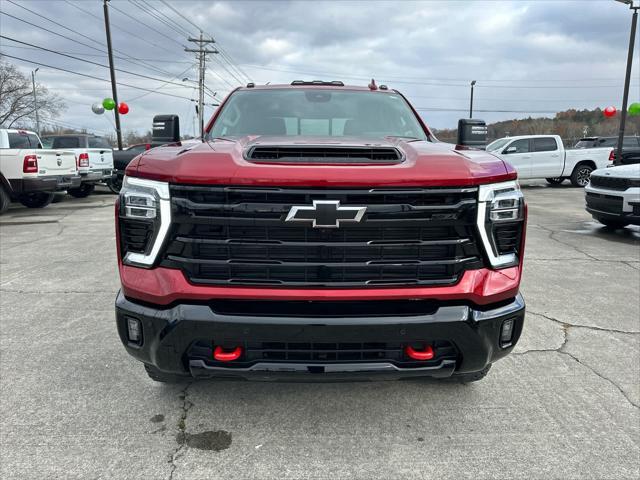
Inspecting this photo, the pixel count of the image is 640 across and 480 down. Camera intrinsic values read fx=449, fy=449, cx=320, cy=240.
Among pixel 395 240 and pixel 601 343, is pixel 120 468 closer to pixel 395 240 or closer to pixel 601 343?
pixel 395 240

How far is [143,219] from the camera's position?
2158mm

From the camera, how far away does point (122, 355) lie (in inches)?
134

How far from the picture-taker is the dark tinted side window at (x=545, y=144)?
653 inches

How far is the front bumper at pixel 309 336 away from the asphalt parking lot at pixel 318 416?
0.48 metres

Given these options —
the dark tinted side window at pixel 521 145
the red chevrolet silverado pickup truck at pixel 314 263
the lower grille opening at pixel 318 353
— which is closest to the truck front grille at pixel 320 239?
the red chevrolet silverado pickup truck at pixel 314 263

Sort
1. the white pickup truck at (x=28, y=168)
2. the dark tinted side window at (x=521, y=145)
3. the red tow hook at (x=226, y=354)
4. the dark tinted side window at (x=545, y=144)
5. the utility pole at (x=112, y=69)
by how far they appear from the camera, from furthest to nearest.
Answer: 1. the utility pole at (x=112, y=69)
2. the dark tinted side window at (x=545, y=144)
3. the dark tinted side window at (x=521, y=145)
4. the white pickup truck at (x=28, y=168)
5. the red tow hook at (x=226, y=354)

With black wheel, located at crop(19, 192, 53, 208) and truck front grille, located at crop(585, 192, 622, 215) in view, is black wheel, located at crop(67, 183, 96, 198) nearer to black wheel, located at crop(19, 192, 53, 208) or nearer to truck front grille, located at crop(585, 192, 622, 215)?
black wheel, located at crop(19, 192, 53, 208)

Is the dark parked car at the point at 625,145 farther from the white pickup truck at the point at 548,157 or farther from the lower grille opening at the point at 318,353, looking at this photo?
the lower grille opening at the point at 318,353

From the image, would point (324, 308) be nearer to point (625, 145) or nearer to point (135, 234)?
point (135, 234)

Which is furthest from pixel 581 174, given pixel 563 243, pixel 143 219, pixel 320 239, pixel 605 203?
pixel 143 219

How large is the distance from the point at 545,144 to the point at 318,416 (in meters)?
16.9

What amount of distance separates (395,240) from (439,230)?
8.8 inches

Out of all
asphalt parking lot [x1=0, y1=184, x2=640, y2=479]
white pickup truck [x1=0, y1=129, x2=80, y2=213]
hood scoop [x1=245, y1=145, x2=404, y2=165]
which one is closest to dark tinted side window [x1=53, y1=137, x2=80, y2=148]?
→ white pickup truck [x1=0, y1=129, x2=80, y2=213]

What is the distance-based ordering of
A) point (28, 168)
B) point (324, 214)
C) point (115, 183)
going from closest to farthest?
point (324, 214) < point (28, 168) < point (115, 183)
